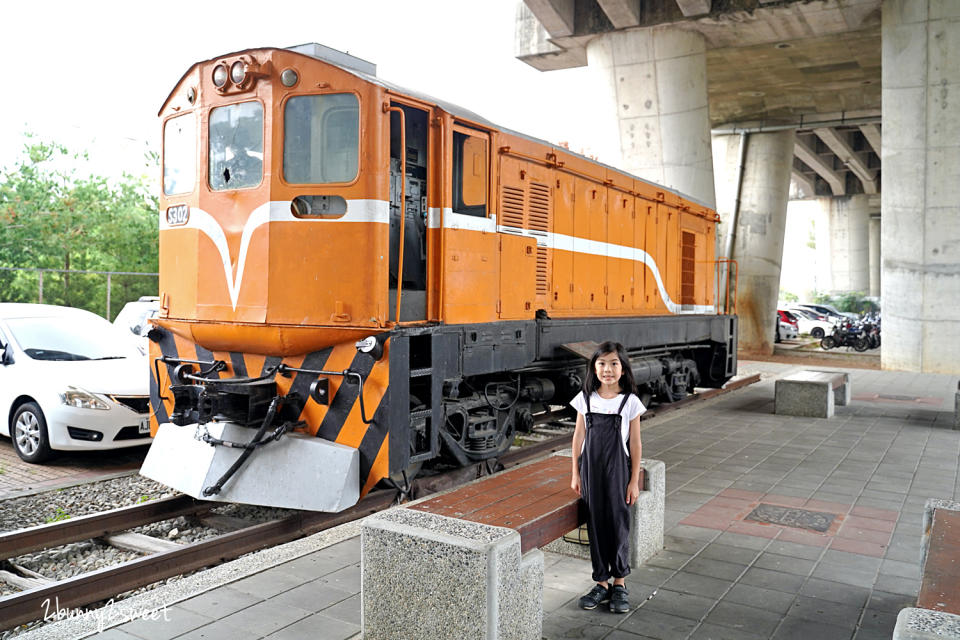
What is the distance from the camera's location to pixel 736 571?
185 inches

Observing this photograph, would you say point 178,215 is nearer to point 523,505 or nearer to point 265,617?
point 265,617

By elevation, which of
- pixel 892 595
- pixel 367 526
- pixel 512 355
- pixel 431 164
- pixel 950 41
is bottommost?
pixel 892 595

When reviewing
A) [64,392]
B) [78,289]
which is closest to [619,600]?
[64,392]

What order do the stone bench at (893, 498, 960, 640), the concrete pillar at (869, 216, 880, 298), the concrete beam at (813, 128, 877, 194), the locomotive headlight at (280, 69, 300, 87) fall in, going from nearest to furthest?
the stone bench at (893, 498, 960, 640), the locomotive headlight at (280, 69, 300, 87), the concrete beam at (813, 128, 877, 194), the concrete pillar at (869, 216, 880, 298)

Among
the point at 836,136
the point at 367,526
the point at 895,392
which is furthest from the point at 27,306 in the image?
the point at 836,136

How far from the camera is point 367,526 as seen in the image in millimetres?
3629

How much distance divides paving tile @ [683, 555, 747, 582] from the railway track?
2276 millimetres

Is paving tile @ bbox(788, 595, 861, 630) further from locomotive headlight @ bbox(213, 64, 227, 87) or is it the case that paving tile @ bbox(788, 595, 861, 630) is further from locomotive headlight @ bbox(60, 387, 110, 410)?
locomotive headlight @ bbox(60, 387, 110, 410)

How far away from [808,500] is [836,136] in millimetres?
33134

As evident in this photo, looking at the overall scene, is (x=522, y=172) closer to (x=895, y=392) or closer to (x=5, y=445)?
(x=5, y=445)

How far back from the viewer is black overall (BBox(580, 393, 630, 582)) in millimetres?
4105

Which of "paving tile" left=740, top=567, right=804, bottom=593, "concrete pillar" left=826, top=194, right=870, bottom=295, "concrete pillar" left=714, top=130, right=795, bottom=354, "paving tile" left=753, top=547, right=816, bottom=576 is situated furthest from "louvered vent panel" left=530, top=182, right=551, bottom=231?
"concrete pillar" left=826, top=194, right=870, bottom=295

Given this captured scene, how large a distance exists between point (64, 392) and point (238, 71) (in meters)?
3.95

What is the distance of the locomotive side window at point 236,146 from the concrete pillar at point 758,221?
23.2 metres
